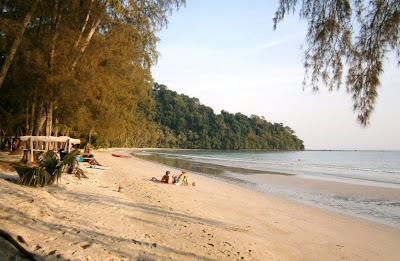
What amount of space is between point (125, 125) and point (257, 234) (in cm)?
2050

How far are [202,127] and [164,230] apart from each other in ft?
423

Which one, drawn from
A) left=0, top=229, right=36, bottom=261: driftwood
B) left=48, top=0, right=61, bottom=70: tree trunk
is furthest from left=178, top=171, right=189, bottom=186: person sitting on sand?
left=0, top=229, right=36, bottom=261: driftwood

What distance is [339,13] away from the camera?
4062mm

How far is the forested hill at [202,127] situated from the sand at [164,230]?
10482 cm

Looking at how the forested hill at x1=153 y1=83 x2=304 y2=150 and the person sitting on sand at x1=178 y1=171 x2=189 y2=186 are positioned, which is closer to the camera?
the person sitting on sand at x1=178 y1=171 x2=189 y2=186

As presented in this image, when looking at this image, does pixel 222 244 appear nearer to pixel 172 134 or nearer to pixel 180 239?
pixel 180 239

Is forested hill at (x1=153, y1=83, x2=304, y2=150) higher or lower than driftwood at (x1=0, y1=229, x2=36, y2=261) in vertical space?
higher

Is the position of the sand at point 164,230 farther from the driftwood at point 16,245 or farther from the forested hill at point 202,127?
the forested hill at point 202,127

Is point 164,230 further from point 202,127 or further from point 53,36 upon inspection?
point 202,127

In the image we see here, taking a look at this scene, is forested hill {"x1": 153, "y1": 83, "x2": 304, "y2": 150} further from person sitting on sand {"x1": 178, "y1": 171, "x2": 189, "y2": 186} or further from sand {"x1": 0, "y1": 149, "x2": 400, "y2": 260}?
sand {"x1": 0, "y1": 149, "x2": 400, "y2": 260}

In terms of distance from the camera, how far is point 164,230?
5363 mm

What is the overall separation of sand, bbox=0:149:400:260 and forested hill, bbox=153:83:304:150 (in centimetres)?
10482

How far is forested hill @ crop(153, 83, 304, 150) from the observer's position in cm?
12450

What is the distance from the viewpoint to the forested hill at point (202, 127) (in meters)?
124
